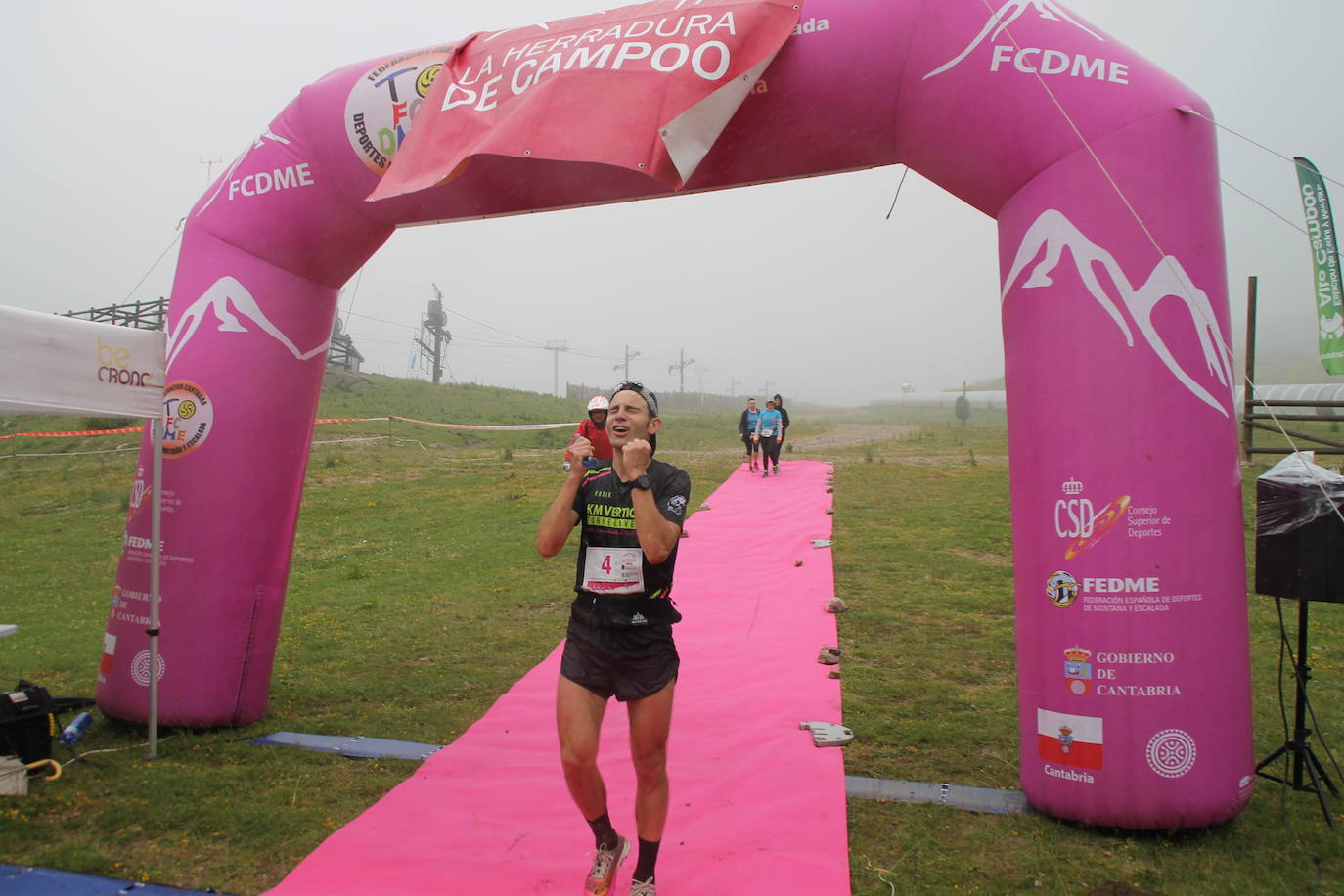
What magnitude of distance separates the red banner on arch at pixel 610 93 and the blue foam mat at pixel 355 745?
294 centimetres

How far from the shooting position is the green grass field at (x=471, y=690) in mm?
3426

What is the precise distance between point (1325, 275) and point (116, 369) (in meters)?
7.49

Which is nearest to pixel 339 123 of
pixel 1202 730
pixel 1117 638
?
pixel 1117 638

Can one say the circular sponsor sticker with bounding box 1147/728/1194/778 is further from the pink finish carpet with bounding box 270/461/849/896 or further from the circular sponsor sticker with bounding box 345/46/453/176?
the circular sponsor sticker with bounding box 345/46/453/176

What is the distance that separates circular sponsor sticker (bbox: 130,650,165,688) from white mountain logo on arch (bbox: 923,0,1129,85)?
16.8ft

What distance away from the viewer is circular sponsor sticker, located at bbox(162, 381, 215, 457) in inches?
191

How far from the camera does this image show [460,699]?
5520 mm

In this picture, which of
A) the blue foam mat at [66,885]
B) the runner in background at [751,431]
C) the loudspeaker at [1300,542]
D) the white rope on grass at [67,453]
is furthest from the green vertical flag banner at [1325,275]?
the white rope on grass at [67,453]

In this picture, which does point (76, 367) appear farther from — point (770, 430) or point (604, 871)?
point (770, 430)

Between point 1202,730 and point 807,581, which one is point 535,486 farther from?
point 1202,730

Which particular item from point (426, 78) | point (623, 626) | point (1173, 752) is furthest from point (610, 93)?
point (1173, 752)

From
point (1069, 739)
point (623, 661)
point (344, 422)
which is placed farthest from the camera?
point (344, 422)

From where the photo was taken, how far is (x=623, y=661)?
310 cm

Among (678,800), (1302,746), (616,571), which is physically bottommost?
(678,800)
